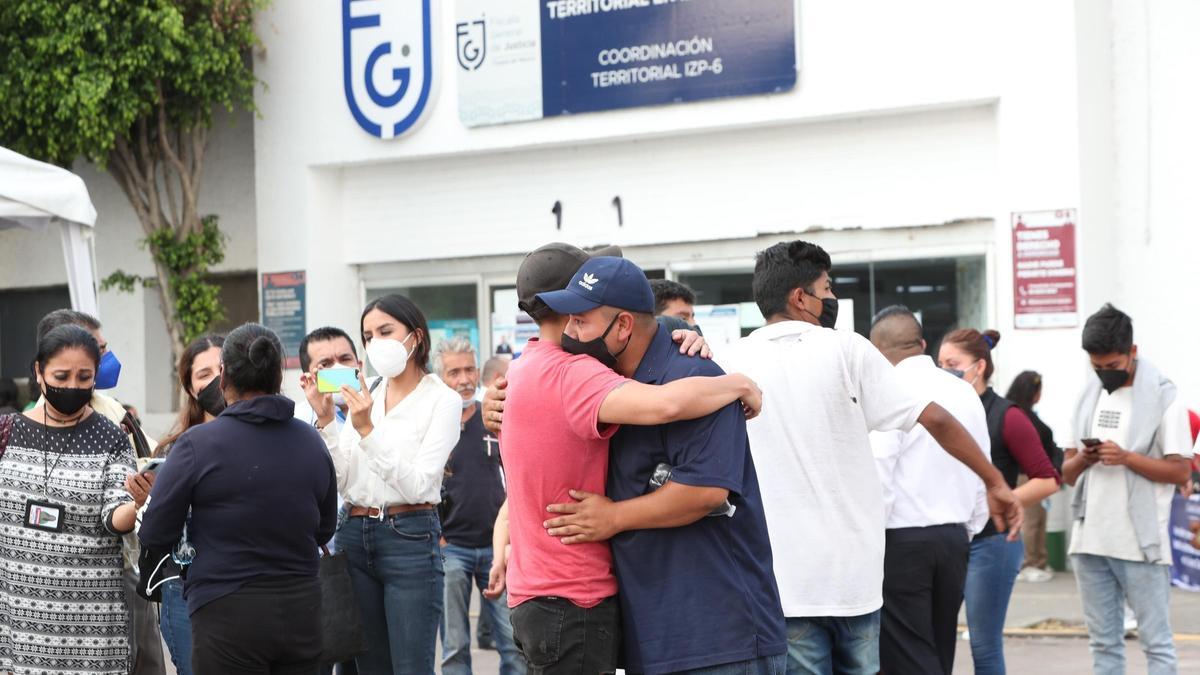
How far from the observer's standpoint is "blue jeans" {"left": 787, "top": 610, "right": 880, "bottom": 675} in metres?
5.01

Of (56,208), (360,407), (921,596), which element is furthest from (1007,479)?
(56,208)

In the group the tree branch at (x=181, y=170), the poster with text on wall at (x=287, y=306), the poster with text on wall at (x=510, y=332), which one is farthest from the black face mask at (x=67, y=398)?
the tree branch at (x=181, y=170)

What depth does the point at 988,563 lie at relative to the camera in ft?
22.3

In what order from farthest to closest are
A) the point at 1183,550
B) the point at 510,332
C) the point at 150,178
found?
the point at 150,178
the point at 510,332
the point at 1183,550

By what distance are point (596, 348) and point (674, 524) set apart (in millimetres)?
530

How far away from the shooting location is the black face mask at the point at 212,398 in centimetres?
582

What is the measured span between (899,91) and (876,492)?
8.41 m

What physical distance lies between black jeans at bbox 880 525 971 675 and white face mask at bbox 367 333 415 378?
214 centimetres

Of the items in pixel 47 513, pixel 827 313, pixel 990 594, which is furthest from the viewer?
pixel 990 594

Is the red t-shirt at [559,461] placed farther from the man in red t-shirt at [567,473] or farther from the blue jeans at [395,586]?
the blue jeans at [395,586]

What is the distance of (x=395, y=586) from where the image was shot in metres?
6.16

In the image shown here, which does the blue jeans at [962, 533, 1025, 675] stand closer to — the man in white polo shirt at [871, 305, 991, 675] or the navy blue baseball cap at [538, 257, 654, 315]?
the man in white polo shirt at [871, 305, 991, 675]

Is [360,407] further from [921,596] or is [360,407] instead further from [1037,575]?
[1037,575]

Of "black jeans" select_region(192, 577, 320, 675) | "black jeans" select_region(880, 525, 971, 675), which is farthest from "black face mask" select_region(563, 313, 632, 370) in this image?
"black jeans" select_region(880, 525, 971, 675)
